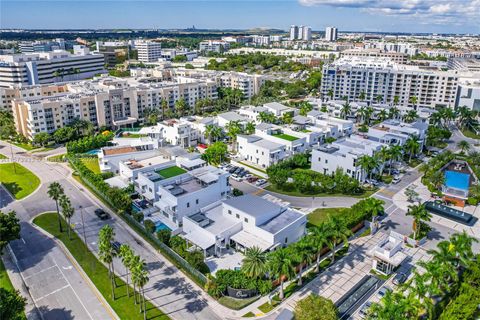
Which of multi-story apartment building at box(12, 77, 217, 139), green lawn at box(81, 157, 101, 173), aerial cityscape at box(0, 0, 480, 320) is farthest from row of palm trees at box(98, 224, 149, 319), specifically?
multi-story apartment building at box(12, 77, 217, 139)

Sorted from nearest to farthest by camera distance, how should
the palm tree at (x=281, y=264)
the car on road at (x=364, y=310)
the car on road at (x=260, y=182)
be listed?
the car on road at (x=364, y=310) < the palm tree at (x=281, y=264) < the car on road at (x=260, y=182)

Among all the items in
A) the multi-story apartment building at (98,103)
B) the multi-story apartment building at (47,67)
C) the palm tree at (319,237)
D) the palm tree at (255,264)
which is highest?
the multi-story apartment building at (47,67)

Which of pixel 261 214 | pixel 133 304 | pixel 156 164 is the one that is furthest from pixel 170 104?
pixel 133 304

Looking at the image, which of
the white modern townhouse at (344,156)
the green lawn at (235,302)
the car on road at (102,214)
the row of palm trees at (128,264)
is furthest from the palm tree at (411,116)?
the row of palm trees at (128,264)

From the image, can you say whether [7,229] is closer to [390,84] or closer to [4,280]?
[4,280]

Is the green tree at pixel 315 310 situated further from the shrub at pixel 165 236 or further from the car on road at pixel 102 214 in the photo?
the car on road at pixel 102 214

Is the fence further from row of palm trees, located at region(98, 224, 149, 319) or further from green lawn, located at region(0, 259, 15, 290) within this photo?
green lawn, located at region(0, 259, 15, 290)

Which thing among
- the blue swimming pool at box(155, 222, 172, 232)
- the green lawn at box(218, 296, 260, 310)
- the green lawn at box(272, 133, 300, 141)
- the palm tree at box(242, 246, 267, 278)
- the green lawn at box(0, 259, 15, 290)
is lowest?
the green lawn at box(218, 296, 260, 310)
